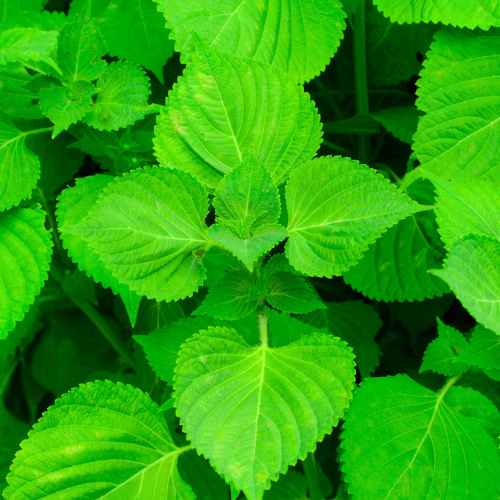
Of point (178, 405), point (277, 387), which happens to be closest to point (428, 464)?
point (277, 387)

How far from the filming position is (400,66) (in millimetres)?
1408

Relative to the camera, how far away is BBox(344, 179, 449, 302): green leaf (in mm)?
1151

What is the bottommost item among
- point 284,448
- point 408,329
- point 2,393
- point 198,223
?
point 2,393

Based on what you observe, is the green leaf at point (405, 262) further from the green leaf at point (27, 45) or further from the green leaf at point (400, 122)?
the green leaf at point (27, 45)

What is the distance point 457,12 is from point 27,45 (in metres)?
0.81

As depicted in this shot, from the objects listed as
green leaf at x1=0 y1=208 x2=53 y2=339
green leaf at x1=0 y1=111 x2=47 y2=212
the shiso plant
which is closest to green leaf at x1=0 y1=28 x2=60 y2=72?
the shiso plant

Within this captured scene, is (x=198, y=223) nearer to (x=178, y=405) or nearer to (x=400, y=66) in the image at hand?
(x=178, y=405)

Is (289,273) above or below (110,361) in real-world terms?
above

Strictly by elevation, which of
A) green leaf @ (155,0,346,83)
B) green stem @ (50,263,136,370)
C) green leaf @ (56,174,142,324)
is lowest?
green stem @ (50,263,136,370)

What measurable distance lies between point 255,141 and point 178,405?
42 cm

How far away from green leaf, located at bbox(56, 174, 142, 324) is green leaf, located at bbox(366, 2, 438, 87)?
0.79m

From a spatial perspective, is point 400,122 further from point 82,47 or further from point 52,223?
point 52,223

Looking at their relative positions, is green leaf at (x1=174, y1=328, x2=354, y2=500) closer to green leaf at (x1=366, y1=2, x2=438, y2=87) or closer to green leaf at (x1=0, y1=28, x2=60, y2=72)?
green leaf at (x1=0, y1=28, x2=60, y2=72)

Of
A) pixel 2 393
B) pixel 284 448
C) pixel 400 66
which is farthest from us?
pixel 2 393
